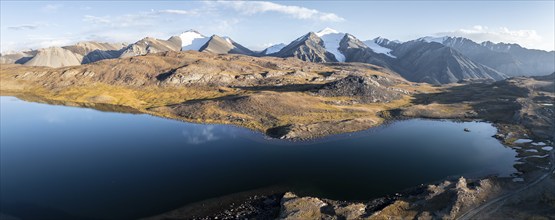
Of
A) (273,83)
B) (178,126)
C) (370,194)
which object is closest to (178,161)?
(178,126)

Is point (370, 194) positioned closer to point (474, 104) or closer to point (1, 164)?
point (1, 164)

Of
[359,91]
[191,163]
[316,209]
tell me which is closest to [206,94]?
[359,91]

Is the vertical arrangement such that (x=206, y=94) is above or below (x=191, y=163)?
above

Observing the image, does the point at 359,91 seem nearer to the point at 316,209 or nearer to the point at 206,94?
the point at 206,94

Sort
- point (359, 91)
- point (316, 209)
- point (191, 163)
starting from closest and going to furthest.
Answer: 1. point (316, 209)
2. point (191, 163)
3. point (359, 91)

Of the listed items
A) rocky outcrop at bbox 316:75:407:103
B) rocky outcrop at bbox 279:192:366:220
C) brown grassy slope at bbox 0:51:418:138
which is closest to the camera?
rocky outcrop at bbox 279:192:366:220

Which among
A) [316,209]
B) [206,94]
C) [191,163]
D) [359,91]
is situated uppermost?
[359,91]

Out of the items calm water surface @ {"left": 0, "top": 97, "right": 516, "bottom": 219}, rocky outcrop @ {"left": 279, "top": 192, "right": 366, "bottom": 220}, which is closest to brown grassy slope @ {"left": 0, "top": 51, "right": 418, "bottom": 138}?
calm water surface @ {"left": 0, "top": 97, "right": 516, "bottom": 219}

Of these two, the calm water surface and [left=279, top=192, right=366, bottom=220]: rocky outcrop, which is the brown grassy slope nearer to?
the calm water surface

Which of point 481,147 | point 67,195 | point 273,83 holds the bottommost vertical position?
point 67,195
